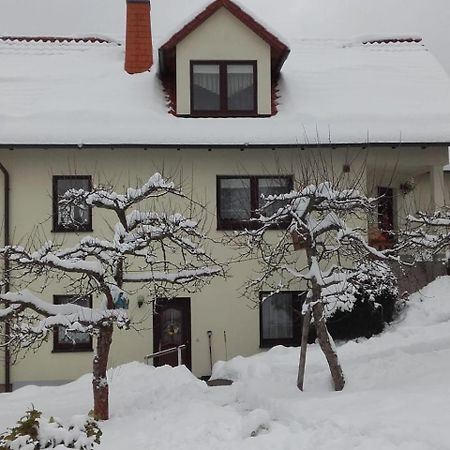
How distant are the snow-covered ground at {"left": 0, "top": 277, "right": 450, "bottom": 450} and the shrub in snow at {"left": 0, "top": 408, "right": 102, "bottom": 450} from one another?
125 centimetres

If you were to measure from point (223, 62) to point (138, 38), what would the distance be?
10.1 ft

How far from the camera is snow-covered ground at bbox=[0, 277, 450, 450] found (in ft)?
23.3

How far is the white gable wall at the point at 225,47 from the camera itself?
49.0 ft

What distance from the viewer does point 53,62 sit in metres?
17.0

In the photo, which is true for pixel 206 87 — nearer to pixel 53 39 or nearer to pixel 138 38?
pixel 138 38

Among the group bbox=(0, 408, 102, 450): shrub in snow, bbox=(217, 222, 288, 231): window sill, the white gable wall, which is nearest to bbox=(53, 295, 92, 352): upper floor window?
bbox=(217, 222, 288, 231): window sill

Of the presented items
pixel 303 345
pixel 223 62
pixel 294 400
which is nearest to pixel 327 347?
pixel 303 345

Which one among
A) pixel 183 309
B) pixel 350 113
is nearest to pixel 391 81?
pixel 350 113

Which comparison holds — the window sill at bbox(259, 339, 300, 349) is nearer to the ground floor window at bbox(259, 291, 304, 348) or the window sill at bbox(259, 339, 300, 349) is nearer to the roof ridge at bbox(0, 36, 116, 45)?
the ground floor window at bbox(259, 291, 304, 348)

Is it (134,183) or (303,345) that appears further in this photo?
(134,183)

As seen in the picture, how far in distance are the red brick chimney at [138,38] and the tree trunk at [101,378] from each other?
9.07 meters

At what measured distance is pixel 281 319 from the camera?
14477mm

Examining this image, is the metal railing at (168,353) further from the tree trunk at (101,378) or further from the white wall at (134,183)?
the tree trunk at (101,378)

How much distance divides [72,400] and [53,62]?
973 cm
